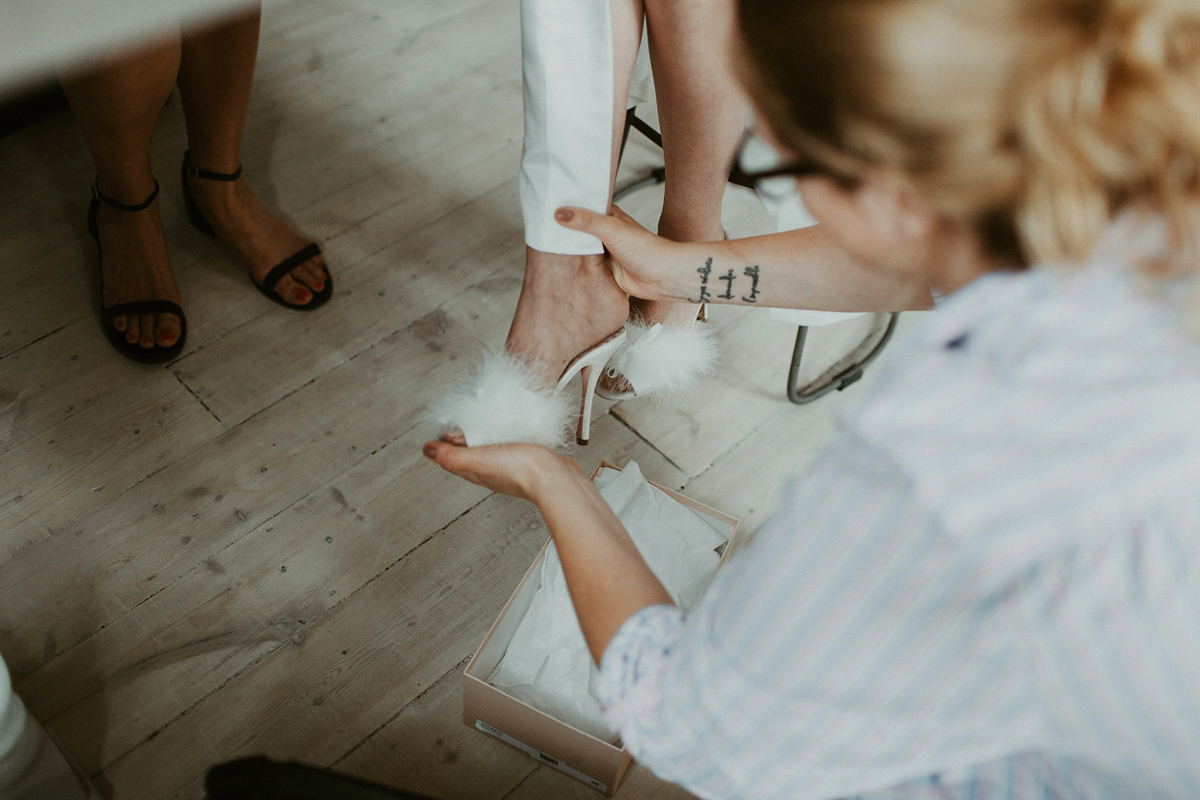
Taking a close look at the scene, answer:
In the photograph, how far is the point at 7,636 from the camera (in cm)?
103

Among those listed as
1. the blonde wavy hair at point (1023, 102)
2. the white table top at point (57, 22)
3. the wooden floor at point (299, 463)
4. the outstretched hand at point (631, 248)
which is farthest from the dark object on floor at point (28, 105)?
the blonde wavy hair at point (1023, 102)

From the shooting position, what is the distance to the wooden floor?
3.25 feet

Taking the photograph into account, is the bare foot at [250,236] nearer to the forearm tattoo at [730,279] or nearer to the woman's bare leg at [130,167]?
the woman's bare leg at [130,167]

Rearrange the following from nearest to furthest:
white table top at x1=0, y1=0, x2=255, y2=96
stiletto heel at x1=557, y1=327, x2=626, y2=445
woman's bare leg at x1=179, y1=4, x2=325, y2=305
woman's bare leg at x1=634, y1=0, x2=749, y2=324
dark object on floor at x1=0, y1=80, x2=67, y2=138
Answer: white table top at x1=0, y1=0, x2=255, y2=96, woman's bare leg at x1=634, y1=0, x2=749, y2=324, stiletto heel at x1=557, y1=327, x2=626, y2=445, woman's bare leg at x1=179, y1=4, x2=325, y2=305, dark object on floor at x1=0, y1=80, x2=67, y2=138

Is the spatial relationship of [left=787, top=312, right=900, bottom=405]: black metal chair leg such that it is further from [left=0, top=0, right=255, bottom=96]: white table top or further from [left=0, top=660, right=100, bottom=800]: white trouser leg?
[left=0, top=660, right=100, bottom=800]: white trouser leg

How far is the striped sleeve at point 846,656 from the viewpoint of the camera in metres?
0.40

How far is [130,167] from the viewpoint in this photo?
1.24 metres

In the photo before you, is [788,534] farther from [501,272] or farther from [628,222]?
[501,272]

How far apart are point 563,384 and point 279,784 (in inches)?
25.7

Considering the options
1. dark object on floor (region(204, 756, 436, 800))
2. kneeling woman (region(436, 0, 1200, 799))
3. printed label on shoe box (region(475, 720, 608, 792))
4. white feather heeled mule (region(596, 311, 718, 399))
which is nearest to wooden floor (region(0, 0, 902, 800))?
printed label on shoe box (region(475, 720, 608, 792))

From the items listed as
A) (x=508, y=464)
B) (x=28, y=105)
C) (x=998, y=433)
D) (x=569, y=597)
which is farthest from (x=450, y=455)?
(x=28, y=105)

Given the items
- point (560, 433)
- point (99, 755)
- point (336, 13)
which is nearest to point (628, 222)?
point (560, 433)

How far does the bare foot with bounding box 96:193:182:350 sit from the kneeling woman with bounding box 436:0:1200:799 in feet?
3.68

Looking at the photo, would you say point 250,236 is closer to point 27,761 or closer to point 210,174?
point 210,174
